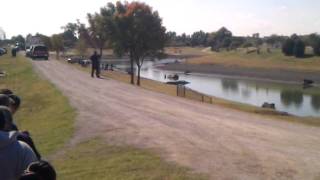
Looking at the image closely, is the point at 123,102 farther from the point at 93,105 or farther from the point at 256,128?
the point at 256,128

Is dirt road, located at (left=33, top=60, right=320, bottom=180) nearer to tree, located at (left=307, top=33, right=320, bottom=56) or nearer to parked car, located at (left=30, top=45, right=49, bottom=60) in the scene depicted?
parked car, located at (left=30, top=45, right=49, bottom=60)

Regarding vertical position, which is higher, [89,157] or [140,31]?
[140,31]

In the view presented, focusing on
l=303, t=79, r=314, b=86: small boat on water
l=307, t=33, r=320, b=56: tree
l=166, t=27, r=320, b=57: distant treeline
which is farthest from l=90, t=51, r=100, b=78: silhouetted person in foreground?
l=307, t=33, r=320, b=56: tree

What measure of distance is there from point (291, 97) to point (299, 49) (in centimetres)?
4891

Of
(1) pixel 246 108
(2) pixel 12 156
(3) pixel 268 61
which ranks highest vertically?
(2) pixel 12 156

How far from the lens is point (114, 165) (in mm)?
10422

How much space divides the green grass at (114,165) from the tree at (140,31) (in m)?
33.4

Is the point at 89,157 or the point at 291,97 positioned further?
the point at 291,97

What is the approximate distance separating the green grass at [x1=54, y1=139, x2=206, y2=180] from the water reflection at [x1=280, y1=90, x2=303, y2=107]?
135ft

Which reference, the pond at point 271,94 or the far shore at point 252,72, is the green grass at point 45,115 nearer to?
the pond at point 271,94

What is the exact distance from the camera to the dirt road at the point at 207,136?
9.95 meters

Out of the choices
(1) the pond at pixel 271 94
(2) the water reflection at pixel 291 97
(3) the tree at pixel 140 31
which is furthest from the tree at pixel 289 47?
(3) the tree at pixel 140 31

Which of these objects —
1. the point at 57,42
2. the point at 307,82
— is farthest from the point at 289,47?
the point at 57,42

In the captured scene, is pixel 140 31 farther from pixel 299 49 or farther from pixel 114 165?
pixel 299 49
